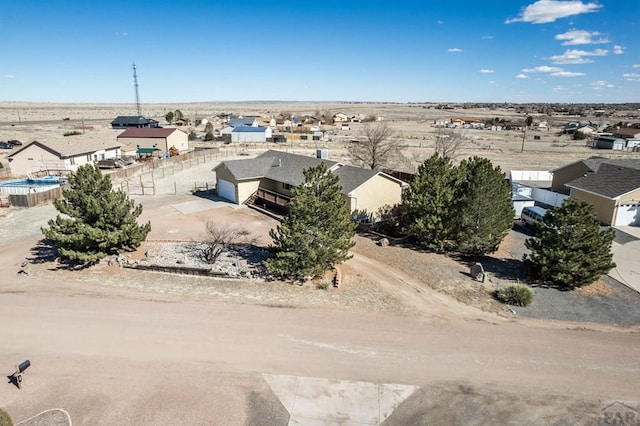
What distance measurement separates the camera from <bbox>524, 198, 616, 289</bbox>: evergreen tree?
67.3 feet

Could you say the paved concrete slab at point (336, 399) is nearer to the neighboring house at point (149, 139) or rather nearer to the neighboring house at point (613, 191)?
the neighboring house at point (613, 191)

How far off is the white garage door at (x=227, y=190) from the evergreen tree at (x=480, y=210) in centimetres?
2081

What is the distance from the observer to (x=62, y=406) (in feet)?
41.2

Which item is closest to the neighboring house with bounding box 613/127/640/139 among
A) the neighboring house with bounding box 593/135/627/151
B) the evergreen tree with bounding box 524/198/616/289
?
the neighboring house with bounding box 593/135/627/151

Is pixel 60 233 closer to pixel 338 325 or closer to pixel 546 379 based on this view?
pixel 338 325

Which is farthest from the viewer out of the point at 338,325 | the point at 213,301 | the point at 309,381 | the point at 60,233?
the point at 60,233

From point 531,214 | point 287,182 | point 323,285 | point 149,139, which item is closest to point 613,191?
point 531,214

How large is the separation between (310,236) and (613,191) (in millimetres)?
26721

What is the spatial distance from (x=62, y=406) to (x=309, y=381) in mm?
7825

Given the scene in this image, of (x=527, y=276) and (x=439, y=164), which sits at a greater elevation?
(x=439, y=164)

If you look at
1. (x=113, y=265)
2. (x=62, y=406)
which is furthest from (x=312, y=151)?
(x=62, y=406)

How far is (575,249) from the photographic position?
68.3ft

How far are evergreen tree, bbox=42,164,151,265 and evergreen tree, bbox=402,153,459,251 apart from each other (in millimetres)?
17752

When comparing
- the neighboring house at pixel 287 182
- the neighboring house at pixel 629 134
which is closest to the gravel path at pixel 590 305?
the neighboring house at pixel 287 182
